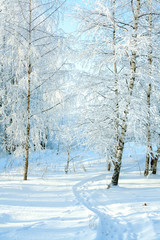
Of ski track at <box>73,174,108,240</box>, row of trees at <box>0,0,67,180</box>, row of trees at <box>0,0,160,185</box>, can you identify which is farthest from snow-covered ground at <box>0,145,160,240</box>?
row of trees at <box>0,0,67,180</box>

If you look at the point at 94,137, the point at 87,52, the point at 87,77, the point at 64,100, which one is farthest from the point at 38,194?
the point at 87,52

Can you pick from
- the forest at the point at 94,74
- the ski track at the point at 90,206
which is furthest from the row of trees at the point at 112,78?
the ski track at the point at 90,206

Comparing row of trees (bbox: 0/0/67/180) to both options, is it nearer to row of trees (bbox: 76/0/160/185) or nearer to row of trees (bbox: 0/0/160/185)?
row of trees (bbox: 0/0/160/185)

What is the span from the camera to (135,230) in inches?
128

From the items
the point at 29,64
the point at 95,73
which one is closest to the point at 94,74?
the point at 95,73

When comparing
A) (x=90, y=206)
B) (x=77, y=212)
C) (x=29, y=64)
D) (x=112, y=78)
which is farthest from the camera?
(x=29, y=64)

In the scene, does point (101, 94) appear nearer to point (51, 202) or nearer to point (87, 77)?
point (87, 77)

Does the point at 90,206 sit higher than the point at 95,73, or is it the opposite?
the point at 95,73

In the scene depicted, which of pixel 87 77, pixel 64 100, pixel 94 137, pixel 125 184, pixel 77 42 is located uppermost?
pixel 77 42

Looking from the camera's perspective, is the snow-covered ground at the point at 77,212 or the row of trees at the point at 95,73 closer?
the snow-covered ground at the point at 77,212

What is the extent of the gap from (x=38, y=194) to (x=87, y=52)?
15.7 ft

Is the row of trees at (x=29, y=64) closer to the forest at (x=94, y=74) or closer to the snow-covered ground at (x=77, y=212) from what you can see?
the forest at (x=94, y=74)

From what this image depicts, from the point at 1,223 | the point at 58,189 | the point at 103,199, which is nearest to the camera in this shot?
the point at 1,223

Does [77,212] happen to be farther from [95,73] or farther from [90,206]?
[95,73]
